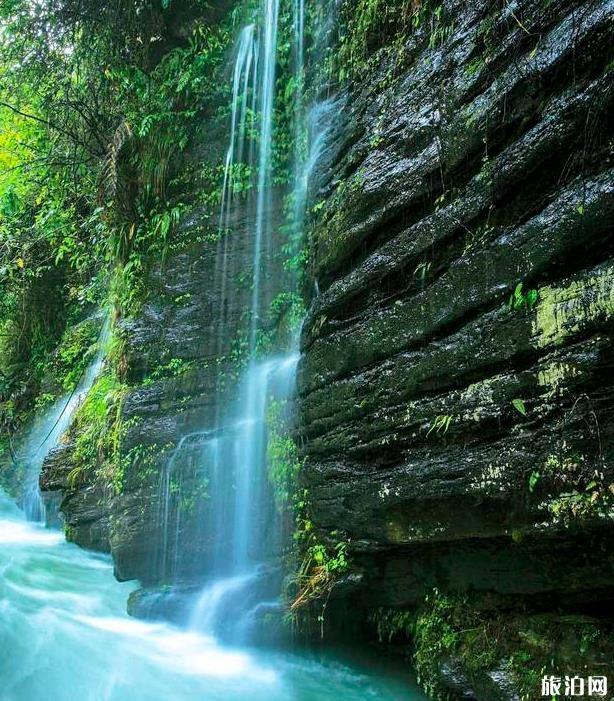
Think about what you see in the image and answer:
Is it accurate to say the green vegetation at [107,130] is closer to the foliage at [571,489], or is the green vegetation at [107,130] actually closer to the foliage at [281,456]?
the foliage at [281,456]

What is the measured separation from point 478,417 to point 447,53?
10.1 feet

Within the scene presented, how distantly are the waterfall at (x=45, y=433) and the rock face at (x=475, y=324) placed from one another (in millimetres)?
6133

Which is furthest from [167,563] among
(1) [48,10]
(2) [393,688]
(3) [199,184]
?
(1) [48,10]

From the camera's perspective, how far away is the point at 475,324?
12.3ft

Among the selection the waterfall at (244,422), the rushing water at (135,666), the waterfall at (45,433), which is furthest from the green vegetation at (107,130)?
the rushing water at (135,666)

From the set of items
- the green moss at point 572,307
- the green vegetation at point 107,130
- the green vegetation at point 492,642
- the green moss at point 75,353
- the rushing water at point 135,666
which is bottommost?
the rushing water at point 135,666

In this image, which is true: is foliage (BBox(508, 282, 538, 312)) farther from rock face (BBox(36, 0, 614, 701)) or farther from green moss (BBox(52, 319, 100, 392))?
green moss (BBox(52, 319, 100, 392))

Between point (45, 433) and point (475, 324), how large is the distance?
32.0ft

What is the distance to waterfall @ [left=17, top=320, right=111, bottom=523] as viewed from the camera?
981 centimetres

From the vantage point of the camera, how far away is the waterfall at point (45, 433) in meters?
9.81

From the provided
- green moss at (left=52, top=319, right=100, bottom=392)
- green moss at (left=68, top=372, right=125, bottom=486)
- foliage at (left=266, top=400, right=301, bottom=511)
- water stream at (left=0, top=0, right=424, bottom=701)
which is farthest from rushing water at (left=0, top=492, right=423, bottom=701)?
green moss at (left=52, top=319, right=100, bottom=392)

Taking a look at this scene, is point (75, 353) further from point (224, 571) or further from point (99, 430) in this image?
point (224, 571)

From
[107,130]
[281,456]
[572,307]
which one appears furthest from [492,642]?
[107,130]

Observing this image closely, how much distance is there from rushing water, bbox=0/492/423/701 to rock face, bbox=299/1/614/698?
68 cm
